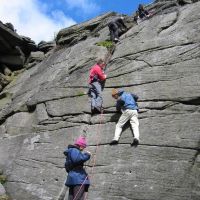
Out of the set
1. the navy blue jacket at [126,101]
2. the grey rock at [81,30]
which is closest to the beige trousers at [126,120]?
the navy blue jacket at [126,101]

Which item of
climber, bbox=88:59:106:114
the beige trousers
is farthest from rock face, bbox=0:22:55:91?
the beige trousers

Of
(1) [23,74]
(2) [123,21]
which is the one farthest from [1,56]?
(2) [123,21]

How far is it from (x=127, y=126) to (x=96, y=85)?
12.6 ft

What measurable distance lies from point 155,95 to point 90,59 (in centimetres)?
695

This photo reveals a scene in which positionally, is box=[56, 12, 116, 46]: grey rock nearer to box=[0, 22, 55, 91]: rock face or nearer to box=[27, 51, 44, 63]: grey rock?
box=[0, 22, 55, 91]: rock face

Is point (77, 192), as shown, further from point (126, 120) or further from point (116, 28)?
point (116, 28)

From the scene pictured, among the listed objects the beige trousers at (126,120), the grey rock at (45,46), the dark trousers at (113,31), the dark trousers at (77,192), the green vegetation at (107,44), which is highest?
the grey rock at (45,46)

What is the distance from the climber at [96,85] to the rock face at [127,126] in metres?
0.33

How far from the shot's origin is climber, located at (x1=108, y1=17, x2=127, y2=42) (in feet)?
90.0

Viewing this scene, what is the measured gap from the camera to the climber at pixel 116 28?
2744 centimetres

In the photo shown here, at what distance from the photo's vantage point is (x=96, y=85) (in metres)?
22.6

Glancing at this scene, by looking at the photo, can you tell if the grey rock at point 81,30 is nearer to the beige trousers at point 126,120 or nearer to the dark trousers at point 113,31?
the dark trousers at point 113,31

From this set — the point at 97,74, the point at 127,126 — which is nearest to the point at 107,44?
the point at 97,74

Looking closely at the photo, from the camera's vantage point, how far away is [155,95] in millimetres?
20172
